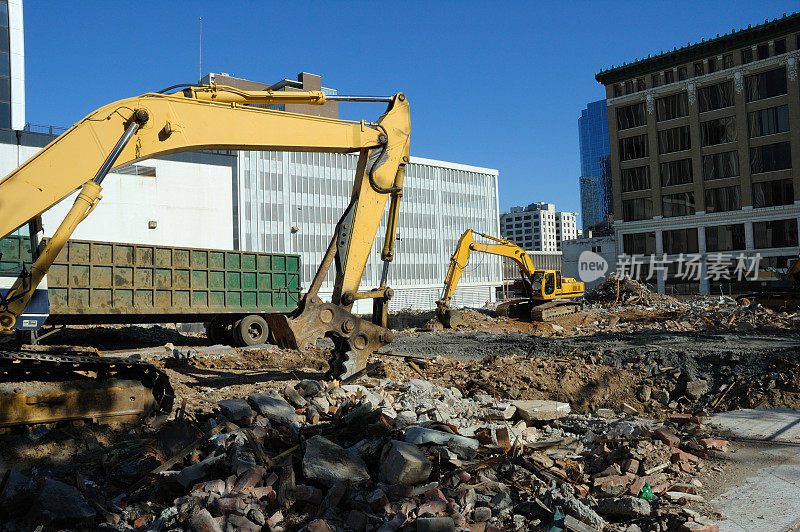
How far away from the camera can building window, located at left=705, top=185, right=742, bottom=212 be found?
48.0 meters

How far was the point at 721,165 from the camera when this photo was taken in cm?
4878

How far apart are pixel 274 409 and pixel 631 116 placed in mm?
53693

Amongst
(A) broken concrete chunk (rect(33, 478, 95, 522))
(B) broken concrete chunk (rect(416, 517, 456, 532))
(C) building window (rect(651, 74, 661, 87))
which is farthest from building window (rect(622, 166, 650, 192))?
(A) broken concrete chunk (rect(33, 478, 95, 522))

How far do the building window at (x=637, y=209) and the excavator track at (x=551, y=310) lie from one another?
28451 millimetres

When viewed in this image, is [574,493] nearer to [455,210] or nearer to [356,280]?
[356,280]

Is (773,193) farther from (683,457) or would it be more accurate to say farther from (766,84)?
(683,457)

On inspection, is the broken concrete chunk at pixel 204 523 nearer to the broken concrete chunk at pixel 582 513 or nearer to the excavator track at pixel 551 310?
the broken concrete chunk at pixel 582 513

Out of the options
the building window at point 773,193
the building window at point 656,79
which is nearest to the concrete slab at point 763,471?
the building window at point 773,193

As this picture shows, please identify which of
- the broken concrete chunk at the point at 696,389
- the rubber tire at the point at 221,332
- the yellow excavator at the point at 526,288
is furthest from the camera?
the yellow excavator at the point at 526,288

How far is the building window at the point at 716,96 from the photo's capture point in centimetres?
4791

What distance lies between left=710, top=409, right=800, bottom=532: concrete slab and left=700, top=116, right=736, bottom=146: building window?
46.0 metres

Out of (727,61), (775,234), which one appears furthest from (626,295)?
(727,61)

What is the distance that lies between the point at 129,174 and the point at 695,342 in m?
25.5

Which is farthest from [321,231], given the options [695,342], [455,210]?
[695,342]
